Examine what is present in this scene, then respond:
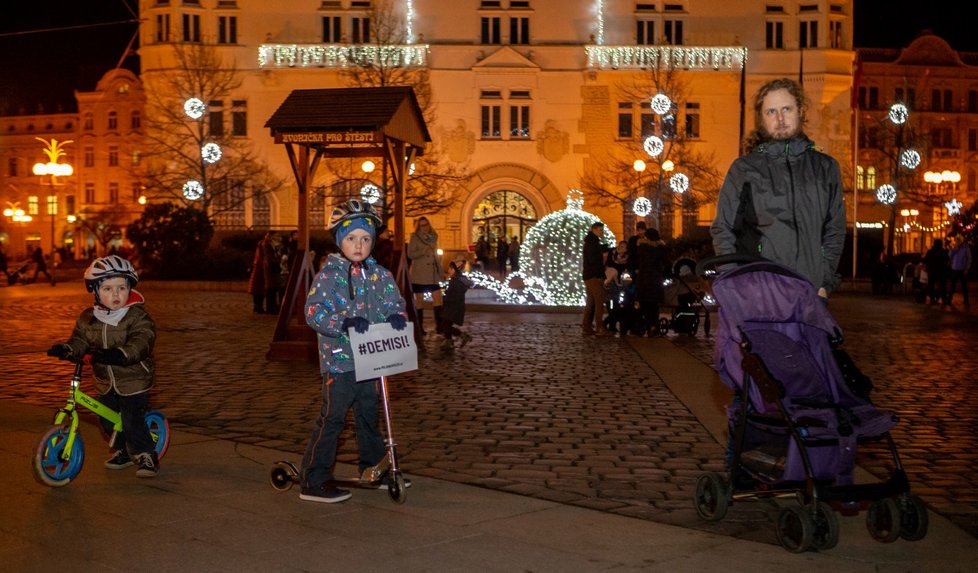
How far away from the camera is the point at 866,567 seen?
5449 millimetres

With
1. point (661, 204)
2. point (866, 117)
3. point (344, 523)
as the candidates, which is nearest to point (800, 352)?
point (344, 523)

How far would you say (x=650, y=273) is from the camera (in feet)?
59.7

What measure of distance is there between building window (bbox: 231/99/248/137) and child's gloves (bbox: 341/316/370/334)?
43.4 m

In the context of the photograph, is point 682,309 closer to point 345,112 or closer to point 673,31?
point 345,112

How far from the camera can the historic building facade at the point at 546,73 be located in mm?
47125

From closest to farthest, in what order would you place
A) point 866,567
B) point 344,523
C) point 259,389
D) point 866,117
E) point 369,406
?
point 866,567 < point 344,523 < point 369,406 < point 259,389 < point 866,117

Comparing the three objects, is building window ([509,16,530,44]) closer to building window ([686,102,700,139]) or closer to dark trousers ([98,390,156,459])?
building window ([686,102,700,139])

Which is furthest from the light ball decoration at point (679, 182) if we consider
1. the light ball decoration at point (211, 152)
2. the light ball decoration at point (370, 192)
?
the light ball decoration at point (211, 152)

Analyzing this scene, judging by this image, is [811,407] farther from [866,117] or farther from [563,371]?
[866,117]

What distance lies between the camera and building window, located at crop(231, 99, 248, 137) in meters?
48.3

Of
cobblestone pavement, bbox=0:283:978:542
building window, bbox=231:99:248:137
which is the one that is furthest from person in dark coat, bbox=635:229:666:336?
building window, bbox=231:99:248:137

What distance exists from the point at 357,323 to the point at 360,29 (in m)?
43.6

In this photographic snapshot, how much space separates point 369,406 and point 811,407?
264 cm

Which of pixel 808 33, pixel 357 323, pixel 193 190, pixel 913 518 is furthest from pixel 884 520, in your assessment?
pixel 808 33
